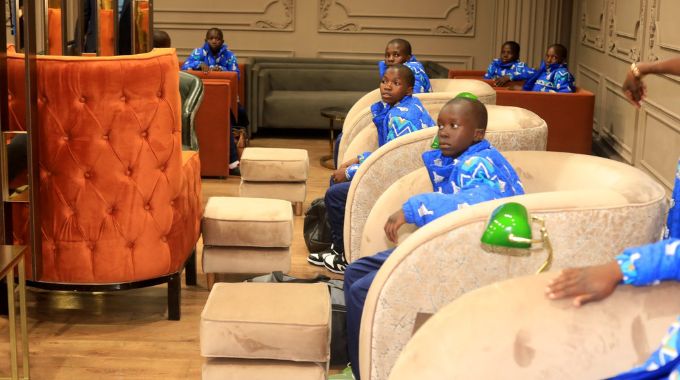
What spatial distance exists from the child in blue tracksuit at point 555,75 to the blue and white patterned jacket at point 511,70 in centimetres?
46

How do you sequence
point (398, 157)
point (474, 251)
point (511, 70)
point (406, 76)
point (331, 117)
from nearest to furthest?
point (474, 251) → point (398, 157) → point (406, 76) → point (511, 70) → point (331, 117)

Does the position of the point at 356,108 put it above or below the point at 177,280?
above

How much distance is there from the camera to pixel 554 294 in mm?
2256

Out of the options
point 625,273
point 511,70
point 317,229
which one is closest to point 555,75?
point 511,70

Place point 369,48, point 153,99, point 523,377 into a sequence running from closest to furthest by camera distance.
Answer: point 523,377, point 153,99, point 369,48

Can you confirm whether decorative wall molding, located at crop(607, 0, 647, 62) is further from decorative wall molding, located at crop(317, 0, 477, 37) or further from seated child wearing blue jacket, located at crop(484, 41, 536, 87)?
decorative wall molding, located at crop(317, 0, 477, 37)

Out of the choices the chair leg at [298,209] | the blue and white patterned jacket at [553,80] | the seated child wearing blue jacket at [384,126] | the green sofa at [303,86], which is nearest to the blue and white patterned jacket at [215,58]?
the green sofa at [303,86]

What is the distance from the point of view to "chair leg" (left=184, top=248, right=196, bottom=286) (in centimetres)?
484

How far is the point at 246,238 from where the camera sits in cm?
462

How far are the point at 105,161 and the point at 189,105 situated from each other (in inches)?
52.6

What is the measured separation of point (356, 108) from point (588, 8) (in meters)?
4.07

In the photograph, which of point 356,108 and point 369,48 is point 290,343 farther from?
point 369,48

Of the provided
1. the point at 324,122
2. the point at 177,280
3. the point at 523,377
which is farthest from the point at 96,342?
the point at 324,122

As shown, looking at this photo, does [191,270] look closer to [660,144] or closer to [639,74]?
[639,74]
